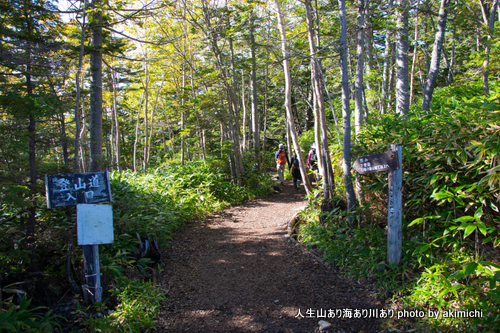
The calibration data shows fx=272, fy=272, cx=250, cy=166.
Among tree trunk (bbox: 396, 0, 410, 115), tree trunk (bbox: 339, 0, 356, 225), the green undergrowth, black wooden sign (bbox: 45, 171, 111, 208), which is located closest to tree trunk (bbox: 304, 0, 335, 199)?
tree trunk (bbox: 339, 0, 356, 225)

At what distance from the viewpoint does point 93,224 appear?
328 centimetres

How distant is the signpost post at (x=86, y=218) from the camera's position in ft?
10.5

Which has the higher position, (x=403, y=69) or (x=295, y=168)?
(x=403, y=69)

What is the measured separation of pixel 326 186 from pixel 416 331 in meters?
2.84

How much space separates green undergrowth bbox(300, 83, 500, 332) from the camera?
8.48 feet

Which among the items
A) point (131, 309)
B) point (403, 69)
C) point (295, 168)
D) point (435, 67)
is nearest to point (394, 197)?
point (131, 309)

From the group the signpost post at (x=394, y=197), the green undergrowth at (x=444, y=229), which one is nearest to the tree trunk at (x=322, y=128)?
the green undergrowth at (x=444, y=229)

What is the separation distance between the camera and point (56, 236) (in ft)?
11.8

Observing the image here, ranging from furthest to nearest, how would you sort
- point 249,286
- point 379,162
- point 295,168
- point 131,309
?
point 295,168
point 249,286
point 379,162
point 131,309

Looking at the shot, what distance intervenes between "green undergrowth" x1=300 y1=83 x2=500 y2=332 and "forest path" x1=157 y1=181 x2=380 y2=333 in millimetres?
388

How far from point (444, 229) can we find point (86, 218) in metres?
4.18

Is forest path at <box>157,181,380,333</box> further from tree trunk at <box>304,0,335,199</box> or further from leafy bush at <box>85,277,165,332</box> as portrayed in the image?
tree trunk at <box>304,0,335,199</box>

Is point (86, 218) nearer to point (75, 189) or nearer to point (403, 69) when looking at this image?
point (75, 189)

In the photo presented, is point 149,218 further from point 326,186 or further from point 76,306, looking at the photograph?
point 326,186
